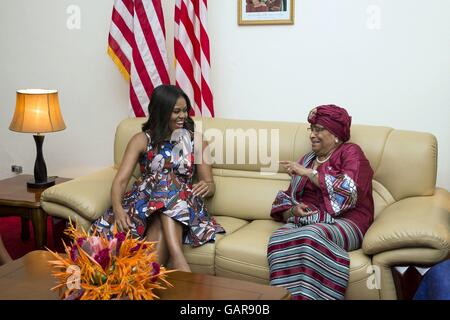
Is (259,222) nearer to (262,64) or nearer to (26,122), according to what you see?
(262,64)

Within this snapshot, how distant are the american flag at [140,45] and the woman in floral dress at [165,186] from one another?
584mm

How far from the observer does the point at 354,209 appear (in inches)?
107

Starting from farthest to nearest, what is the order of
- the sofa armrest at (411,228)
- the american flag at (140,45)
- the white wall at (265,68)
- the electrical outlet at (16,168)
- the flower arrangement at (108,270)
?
1. the electrical outlet at (16,168)
2. the american flag at (140,45)
3. the white wall at (265,68)
4. the sofa armrest at (411,228)
5. the flower arrangement at (108,270)

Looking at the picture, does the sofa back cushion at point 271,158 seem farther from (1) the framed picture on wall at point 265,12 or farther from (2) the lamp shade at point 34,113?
(1) the framed picture on wall at point 265,12

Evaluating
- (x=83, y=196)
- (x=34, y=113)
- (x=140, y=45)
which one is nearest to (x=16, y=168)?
(x=34, y=113)

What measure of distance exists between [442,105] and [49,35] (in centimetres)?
280

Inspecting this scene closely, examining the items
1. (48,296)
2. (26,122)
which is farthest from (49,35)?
(48,296)

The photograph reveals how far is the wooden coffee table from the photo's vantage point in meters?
Answer: 1.91

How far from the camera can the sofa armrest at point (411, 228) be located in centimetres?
226

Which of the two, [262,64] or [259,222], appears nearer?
[259,222]

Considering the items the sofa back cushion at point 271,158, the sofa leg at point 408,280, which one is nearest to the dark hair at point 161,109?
the sofa back cushion at point 271,158

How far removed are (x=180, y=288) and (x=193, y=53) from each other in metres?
1.89

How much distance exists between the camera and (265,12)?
134 inches

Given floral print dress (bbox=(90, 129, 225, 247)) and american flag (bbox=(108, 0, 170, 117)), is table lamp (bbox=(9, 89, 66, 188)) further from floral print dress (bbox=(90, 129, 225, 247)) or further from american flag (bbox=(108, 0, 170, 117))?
floral print dress (bbox=(90, 129, 225, 247))
